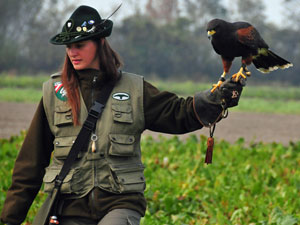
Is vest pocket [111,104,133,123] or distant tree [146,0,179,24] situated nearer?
vest pocket [111,104,133,123]

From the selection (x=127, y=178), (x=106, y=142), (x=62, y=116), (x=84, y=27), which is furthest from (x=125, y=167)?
(x=84, y=27)

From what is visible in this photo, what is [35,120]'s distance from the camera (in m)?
3.66

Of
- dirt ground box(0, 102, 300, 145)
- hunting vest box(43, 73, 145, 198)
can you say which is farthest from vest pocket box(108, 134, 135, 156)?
dirt ground box(0, 102, 300, 145)

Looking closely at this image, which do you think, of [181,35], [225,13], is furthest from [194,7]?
[181,35]

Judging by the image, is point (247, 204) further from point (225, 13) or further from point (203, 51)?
Result: point (225, 13)

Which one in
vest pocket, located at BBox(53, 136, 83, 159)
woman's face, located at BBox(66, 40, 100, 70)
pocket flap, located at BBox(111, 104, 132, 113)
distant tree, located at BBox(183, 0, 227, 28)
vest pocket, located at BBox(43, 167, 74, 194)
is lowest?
vest pocket, located at BBox(43, 167, 74, 194)

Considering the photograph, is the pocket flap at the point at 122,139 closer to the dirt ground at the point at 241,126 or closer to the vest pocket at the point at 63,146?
the vest pocket at the point at 63,146

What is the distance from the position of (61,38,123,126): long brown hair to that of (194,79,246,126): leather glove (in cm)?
56

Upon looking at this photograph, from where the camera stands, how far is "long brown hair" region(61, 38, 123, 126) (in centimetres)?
352

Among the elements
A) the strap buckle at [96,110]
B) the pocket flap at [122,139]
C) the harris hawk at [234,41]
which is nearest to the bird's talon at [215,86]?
the harris hawk at [234,41]

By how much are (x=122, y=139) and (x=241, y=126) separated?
12.2 m

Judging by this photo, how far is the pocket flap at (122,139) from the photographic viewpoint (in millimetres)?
3426

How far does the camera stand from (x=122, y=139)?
11.3 feet

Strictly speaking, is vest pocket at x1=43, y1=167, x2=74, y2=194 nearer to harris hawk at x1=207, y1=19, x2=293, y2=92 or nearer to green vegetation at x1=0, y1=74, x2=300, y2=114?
harris hawk at x1=207, y1=19, x2=293, y2=92
